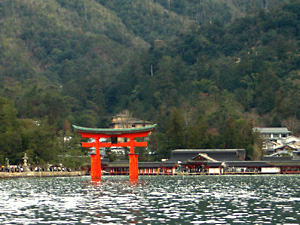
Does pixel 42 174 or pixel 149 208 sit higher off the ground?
pixel 42 174

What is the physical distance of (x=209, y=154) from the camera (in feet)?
293

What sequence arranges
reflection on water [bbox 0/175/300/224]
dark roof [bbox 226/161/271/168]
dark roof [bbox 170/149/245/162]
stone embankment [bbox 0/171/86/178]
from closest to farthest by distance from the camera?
1. reflection on water [bbox 0/175/300/224]
2. stone embankment [bbox 0/171/86/178]
3. dark roof [bbox 226/161/271/168]
4. dark roof [bbox 170/149/245/162]

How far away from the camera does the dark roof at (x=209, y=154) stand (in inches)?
3472

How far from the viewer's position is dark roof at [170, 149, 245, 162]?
88.2 meters

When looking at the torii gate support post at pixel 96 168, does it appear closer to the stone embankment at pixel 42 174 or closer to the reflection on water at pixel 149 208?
the stone embankment at pixel 42 174

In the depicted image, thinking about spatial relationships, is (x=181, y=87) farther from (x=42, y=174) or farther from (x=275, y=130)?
(x=42, y=174)

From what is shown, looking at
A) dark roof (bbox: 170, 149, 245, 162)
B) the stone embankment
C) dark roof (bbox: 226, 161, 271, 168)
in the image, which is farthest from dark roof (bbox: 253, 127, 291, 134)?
the stone embankment

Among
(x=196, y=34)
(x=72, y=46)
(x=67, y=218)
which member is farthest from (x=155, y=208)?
(x=72, y=46)

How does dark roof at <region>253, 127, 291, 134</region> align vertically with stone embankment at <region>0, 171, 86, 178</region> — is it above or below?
above

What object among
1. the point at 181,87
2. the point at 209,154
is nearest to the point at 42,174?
the point at 209,154

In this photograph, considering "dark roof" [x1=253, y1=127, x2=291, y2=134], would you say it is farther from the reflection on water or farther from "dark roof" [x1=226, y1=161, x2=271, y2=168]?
the reflection on water

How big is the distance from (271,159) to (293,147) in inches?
733

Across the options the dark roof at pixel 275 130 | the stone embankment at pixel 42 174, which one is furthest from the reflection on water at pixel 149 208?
the dark roof at pixel 275 130

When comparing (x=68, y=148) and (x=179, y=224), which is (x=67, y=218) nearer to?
(x=179, y=224)
